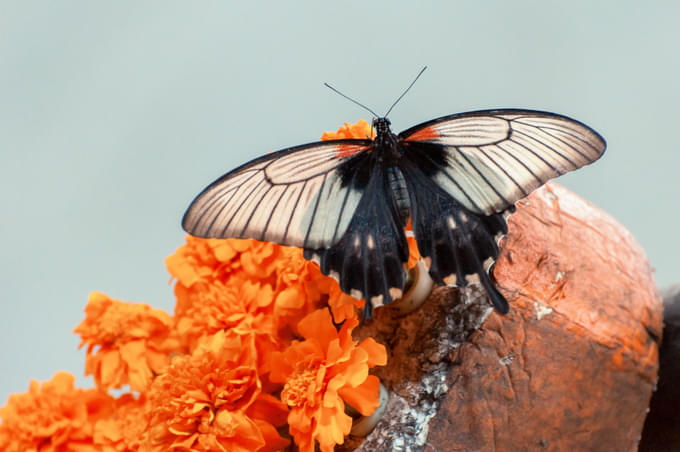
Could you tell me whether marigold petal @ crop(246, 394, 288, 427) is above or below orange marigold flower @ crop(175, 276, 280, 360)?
below

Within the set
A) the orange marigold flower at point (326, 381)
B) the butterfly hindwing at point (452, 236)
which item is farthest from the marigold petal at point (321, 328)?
the butterfly hindwing at point (452, 236)

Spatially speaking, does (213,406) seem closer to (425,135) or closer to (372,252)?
(372,252)

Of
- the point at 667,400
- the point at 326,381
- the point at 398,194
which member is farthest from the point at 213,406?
Answer: the point at 667,400

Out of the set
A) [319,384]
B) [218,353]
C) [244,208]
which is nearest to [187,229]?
[244,208]

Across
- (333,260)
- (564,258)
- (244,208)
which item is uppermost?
(244,208)

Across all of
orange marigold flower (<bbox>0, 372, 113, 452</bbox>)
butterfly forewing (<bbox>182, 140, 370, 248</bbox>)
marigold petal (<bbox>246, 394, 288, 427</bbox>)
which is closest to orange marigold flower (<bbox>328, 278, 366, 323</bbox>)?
butterfly forewing (<bbox>182, 140, 370, 248</bbox>)

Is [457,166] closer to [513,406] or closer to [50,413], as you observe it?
[513,406]

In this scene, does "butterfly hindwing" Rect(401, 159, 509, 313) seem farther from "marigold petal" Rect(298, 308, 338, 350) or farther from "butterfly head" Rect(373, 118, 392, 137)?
"marigold petal" Rect(298, 308, 338, 350)

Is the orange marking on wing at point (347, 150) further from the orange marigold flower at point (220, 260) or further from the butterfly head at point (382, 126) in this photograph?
the orange marigold flower at point (220, 260)
